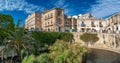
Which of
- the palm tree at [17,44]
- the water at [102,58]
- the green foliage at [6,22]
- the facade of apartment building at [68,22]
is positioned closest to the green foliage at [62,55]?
the palm tree at [17,44]

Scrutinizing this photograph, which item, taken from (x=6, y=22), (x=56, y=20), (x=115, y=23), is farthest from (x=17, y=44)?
(x=115, y=23)

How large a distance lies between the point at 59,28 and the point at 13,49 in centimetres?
5498

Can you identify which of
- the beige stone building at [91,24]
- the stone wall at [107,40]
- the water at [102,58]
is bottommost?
the water at [102,58]

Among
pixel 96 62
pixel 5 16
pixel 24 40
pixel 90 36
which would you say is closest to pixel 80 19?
pixel 90 36

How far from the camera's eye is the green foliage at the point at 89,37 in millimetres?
69669

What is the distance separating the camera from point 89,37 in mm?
69688

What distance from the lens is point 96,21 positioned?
9556cm

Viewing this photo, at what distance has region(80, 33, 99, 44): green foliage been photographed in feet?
229

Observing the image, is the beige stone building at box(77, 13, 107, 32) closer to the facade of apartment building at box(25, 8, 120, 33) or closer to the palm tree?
the facade of apartment building at box(25, 8, 120, 33)

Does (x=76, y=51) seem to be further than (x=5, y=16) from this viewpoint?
No

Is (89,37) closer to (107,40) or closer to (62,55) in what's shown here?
(107,40)

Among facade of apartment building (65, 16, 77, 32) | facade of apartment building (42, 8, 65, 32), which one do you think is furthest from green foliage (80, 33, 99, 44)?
facade of apartment building (65, 16, 77, 32)

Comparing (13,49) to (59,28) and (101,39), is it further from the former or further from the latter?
(59,28)

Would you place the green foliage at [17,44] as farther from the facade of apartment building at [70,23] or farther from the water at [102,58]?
the facade of apartment building at [70,23]
